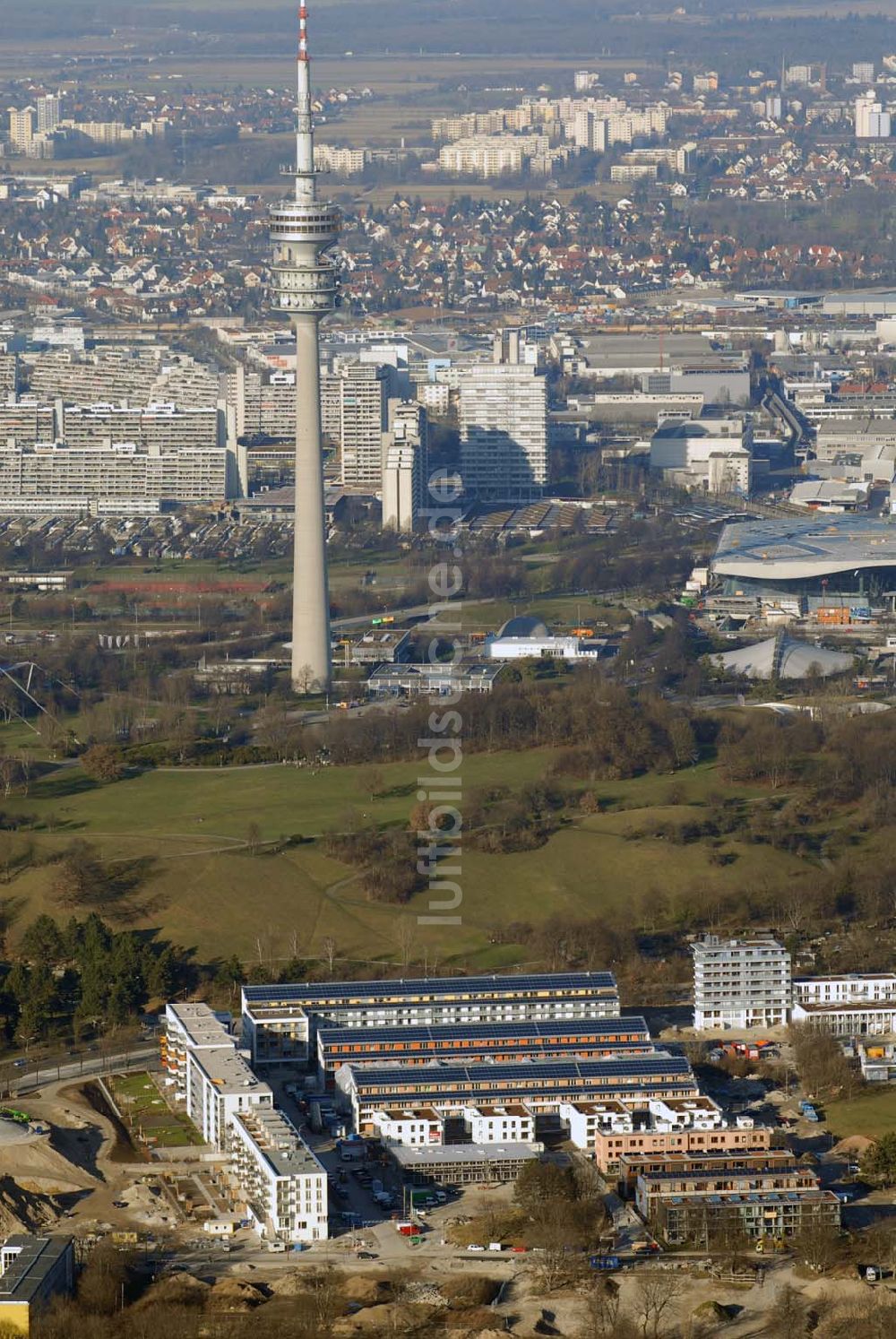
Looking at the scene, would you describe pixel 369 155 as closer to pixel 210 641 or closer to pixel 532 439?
pixel 532 439

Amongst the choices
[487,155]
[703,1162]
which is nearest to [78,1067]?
[703,1162]

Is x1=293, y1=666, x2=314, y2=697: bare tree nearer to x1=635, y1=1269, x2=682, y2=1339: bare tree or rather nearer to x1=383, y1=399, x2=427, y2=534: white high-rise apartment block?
x1=383, y1=399, x2=427, y2=534: white high-rise apartment block

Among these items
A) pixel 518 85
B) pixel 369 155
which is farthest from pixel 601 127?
pixel 518 85

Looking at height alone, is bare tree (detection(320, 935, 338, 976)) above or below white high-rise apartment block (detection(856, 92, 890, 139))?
below

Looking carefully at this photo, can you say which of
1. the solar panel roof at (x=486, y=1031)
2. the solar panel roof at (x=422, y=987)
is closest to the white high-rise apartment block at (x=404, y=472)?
the solar panel roof at (x=422, y=987)

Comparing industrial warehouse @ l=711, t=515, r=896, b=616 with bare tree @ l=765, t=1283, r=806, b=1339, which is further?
industrial warehouse @ l=711, t=515, r=896, b=616

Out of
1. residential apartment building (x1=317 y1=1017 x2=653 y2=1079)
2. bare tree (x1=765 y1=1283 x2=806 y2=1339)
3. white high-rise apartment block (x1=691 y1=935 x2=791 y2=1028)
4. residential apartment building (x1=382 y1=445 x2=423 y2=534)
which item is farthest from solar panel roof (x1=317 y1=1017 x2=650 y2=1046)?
residential apartment building (x1=382 y1=445 x2=423 y2=534)

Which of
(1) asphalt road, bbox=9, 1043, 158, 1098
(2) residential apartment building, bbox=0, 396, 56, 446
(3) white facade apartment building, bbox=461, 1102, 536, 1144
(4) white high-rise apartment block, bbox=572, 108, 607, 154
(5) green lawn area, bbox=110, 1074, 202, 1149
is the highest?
(4) white high-rise apartment block, bbox=572, 108, 607, 154
